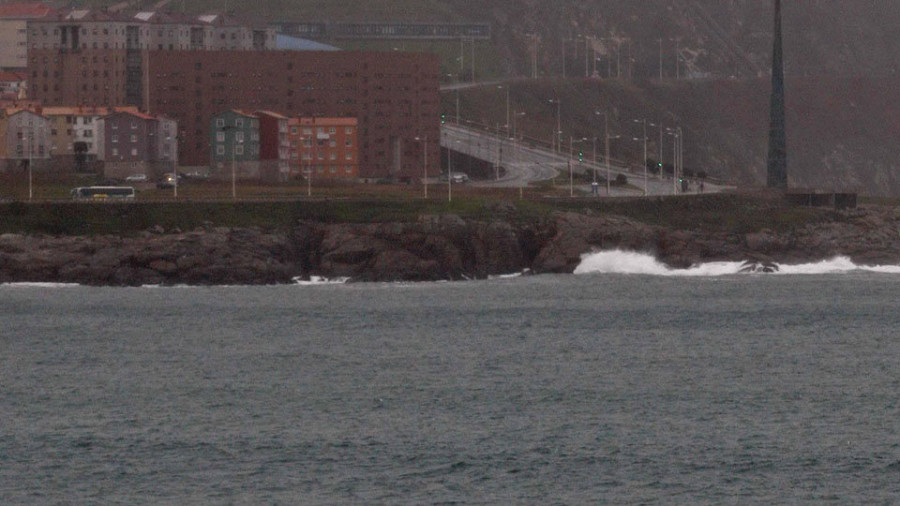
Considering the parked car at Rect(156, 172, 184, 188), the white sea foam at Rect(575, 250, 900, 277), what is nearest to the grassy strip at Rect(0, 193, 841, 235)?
the white sea foam at Rect(575, 250, 900, 277)

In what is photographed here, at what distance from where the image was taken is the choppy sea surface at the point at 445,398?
63.5m

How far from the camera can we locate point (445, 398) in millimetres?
81812

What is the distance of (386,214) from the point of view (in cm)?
15438

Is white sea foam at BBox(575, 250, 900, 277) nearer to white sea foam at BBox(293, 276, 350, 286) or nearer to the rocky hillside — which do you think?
the rocky hillside

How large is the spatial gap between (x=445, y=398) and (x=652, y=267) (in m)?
78.1

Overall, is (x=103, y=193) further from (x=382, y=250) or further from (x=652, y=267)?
(x=652, y=267)

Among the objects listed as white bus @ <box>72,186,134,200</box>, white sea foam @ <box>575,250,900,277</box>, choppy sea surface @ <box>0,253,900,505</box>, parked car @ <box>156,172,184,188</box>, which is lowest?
choppy sea surface @ <box>0,253,900,505</box>

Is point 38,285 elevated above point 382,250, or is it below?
below

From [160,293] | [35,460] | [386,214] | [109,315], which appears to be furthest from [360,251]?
[35,460]

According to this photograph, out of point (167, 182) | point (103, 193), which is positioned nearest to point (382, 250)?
point (103, 193)

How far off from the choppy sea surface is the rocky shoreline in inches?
300

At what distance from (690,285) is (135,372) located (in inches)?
2472

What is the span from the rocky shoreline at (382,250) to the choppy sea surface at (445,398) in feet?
25.0

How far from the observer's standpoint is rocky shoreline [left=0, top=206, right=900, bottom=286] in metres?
141
